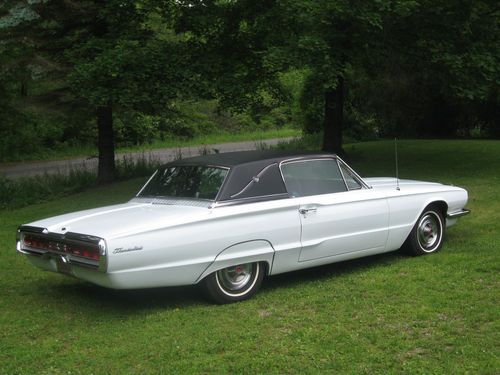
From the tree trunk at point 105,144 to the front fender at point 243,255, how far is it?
10.1 metres

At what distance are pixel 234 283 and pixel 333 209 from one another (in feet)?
4.40

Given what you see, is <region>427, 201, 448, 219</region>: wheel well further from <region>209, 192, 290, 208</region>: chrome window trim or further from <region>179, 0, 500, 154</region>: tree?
<region>179, 0, 500, 154</region>: tree

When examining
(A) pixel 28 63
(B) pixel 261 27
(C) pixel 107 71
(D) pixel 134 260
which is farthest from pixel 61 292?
(B) pixel 261 27

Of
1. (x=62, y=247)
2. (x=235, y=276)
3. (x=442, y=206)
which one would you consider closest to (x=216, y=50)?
(x=442, y=206)

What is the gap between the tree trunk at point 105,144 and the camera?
1561 cm

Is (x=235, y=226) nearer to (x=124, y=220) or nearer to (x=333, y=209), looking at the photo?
(x=124, y=220)

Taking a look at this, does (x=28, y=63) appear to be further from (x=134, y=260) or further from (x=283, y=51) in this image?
(x=134, y=260)

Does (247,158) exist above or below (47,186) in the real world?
above

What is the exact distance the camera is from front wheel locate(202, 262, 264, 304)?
601 centimetres

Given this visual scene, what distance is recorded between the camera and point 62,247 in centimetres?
593

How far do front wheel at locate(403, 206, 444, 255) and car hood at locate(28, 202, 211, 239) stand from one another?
108 inches

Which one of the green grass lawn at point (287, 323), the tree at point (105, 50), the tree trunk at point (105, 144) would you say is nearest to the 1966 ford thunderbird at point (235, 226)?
the green grass lawn at point (287, 323)

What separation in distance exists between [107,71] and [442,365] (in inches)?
391

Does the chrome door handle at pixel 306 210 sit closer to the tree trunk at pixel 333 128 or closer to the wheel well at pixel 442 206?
the wheel well at pixel 442 206
